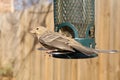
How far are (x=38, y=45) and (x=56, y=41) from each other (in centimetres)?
134

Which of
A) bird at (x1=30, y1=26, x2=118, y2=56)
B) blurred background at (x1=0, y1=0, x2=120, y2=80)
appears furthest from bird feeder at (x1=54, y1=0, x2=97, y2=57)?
blurred background at (x1=0, y1=0, x2=120, y2=80)

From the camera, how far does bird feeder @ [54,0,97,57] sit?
195 centimetres

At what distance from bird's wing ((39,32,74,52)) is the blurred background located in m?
1.06

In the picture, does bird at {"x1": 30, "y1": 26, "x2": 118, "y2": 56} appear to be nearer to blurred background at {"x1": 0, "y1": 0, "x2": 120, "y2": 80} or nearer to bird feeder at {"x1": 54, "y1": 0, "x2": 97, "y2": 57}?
bird feeder at {"x1": 54, "y1": 0, "x2": 97, "y2": 57}

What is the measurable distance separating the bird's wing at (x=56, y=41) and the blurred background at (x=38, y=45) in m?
1.06

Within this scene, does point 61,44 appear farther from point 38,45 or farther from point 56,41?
point 38,45

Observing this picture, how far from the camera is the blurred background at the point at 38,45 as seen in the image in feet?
8.55

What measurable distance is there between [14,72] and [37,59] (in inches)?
11.8

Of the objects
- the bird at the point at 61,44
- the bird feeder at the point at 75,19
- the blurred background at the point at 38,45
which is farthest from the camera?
the blurred background at the point at 38,45

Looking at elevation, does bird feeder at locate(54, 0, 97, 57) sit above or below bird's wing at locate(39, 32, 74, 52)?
above

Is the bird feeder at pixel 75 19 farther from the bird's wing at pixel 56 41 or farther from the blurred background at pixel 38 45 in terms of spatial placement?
the blurred background at pixel 38 45

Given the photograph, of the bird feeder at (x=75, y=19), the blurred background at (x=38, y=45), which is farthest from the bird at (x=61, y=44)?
the blurred background at (x=38, y=45)

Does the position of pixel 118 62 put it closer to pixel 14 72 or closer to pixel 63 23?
pixel 63 23

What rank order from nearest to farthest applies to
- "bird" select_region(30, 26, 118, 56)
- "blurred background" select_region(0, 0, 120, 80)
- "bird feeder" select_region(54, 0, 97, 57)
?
"bird" select_region(30, 26, 118, 56), "bird feeder" select_region(54, 0, 97, 57), "blurred background" select_region(0, 0, 120, 80)
